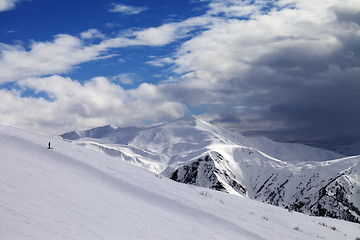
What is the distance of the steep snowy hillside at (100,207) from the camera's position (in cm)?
638

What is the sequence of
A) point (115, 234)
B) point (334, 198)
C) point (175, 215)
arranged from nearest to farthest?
point (115, 234), point (175, 215), point (334, 198)

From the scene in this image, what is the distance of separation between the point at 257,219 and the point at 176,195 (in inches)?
128

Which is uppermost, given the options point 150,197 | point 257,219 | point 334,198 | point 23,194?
point 23,194

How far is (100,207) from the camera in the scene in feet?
27.1

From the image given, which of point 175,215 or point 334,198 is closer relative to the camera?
point 175,215

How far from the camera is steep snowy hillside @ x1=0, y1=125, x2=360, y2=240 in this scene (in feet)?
20.9

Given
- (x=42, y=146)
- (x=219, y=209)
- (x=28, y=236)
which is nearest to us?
(x=28, y=236)

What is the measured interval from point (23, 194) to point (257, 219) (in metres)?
8.27

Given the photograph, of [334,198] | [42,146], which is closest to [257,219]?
[42,146]

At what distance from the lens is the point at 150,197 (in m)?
10.9

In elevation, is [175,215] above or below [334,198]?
above

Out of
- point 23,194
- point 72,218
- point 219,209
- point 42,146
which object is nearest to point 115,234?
point 72,218

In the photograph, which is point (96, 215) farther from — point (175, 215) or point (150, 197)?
point (150, 197)

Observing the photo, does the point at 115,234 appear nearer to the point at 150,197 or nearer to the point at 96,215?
the point at 96,215
